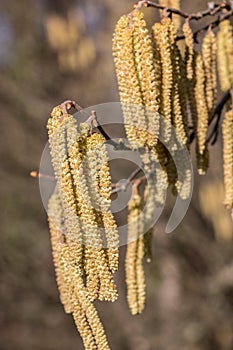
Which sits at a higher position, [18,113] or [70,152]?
[18,113]

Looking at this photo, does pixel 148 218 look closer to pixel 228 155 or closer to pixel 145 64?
pixel 228 155

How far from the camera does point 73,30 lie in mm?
5449

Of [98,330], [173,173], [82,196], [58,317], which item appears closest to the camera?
[82,196]

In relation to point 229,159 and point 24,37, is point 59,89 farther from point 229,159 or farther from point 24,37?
point 229,159

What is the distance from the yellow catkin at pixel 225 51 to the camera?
1592 mm

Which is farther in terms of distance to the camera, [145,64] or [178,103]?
[178,103]

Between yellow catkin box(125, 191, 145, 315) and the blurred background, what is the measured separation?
2723mm

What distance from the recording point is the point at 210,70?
4.82ft

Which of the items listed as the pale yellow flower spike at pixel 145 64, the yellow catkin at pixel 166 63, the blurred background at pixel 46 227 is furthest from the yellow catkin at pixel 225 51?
the blurred background at pixel 46 227

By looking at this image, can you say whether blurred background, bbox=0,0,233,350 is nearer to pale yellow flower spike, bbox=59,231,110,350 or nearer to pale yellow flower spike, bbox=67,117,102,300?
pale yellow flower spike, bbox=59,231,110,350

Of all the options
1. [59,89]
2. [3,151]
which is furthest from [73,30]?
[3,151]

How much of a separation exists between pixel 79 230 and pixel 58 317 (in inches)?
196

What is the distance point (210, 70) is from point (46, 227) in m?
4.58

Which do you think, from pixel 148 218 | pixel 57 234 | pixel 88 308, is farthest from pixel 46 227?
pixel 88 308
